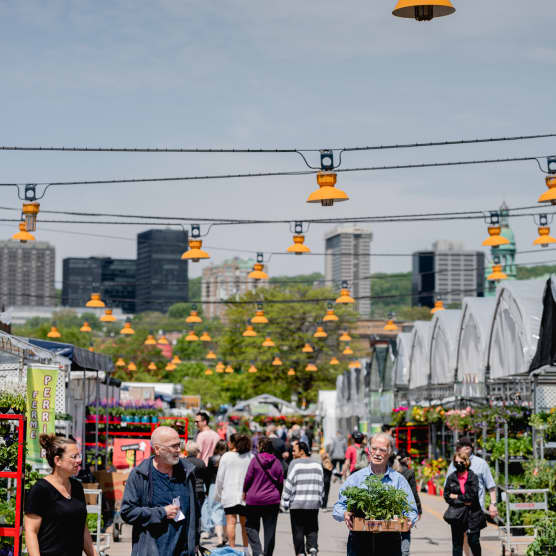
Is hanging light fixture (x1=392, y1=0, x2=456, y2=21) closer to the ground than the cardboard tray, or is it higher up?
higher up

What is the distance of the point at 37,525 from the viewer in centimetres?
798

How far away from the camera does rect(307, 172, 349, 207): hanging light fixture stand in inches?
595

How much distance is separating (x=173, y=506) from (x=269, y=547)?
6468 mm

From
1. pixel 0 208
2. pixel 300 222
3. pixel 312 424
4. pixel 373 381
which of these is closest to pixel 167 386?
pixel 373 381

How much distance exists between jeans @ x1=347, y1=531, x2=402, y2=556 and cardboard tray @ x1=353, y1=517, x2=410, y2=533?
0.12 metres

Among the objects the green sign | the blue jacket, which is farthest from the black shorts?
the blue jacket

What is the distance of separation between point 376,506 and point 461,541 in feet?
15.6

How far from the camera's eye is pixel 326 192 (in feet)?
49.9

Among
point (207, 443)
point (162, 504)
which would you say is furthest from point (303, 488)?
point (162, 504)

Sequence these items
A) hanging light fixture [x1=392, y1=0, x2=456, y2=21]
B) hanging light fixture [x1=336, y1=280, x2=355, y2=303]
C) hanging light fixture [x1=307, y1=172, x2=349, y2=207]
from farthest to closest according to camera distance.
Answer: hanging light fixture [x1=336, y1=280, x2=355, y2=303] → hanging light fixture [x1=307, y1=172, x2=349, y2=207] → hanging light fixture [x1=392, y1=0, x2=456, y2=21]

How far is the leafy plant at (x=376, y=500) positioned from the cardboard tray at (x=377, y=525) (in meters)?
0.04

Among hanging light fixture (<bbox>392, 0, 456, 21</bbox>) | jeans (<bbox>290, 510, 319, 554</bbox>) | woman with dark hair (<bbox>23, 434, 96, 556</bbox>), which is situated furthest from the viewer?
jeans (<bbox>290, 510, 319, 554</bbox>)

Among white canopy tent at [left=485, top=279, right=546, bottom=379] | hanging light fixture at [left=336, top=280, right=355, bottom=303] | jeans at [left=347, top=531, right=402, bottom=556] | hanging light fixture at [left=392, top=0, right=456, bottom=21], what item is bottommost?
jeans at [left=347, top=531, right=402, bottom=556]

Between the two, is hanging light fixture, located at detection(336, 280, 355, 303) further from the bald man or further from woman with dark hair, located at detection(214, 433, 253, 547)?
the bald man
